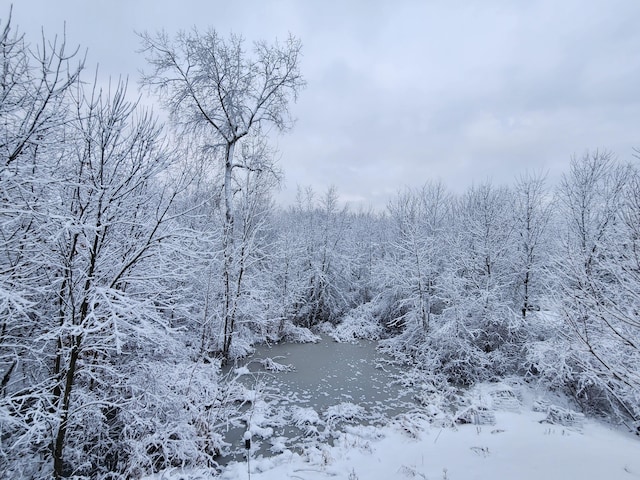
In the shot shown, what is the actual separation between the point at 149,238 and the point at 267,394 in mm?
6078

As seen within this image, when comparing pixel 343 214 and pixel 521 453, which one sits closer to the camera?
pixel 521 453

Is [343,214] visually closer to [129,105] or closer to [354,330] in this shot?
[354,330]

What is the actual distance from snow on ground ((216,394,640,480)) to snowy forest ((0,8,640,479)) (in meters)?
1.16

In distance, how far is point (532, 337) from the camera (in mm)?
11258

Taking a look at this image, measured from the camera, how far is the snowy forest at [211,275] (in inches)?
151

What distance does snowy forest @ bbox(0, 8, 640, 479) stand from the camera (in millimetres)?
3832

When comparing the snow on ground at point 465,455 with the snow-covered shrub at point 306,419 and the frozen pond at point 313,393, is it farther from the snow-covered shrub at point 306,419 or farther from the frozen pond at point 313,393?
the snow-covered shrub at point 306,419

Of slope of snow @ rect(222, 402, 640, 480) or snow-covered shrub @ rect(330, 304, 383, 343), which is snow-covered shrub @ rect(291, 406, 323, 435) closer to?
slope of snow @ rect(222, 402, 640, 480)

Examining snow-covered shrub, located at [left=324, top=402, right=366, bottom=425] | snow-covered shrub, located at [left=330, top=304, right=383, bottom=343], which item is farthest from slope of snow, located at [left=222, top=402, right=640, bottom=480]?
snow-covered shrub, located at [left=330, top=304, right=383, bottom=343]

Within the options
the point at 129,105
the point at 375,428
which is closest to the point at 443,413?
the point at 375,428

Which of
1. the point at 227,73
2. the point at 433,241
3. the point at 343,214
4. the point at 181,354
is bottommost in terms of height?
the point at 181,354

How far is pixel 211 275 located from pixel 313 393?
5.32m

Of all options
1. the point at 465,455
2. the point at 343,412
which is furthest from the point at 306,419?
the point at 465,455

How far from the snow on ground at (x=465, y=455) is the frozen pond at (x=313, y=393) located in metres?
0.62
